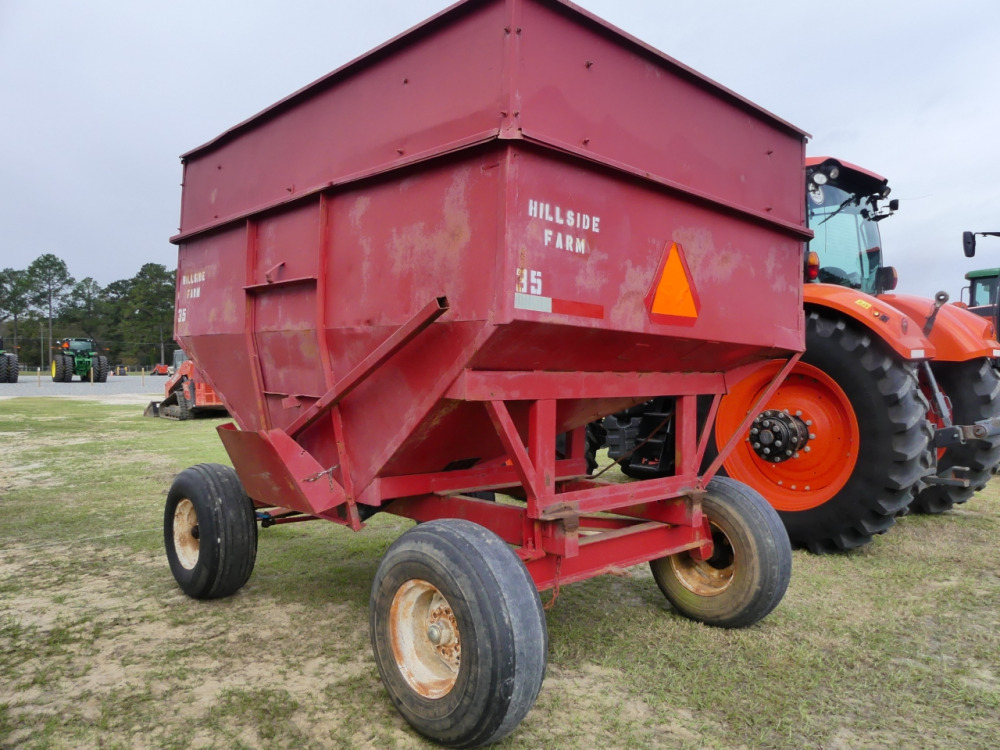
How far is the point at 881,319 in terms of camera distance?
14.6 feet

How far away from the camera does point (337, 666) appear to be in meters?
2.93

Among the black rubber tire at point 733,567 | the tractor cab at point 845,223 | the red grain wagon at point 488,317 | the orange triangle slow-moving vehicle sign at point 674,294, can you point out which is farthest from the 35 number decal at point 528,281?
the tractor cab at point 845,223

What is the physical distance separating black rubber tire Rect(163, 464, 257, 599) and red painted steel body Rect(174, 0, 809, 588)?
0.32 m

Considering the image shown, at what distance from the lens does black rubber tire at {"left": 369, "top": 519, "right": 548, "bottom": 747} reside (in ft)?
7.29

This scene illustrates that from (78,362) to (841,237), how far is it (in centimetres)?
3522

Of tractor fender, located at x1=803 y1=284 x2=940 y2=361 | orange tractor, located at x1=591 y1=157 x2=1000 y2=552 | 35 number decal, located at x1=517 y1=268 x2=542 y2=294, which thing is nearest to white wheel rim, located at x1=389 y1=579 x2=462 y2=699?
35 number decal, located at x1=517 y1=268 x2=542 y2=294

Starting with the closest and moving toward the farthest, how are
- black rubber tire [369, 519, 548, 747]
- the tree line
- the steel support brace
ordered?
black rubber tire [369, 519, 548, 747] → the steel support brace → the tree line

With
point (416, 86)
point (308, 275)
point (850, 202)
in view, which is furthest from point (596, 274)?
point (850, 202)

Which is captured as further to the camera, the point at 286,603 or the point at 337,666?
the point at 286,603

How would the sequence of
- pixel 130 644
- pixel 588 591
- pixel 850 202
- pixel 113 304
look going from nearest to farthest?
pixel 130 644
pixel 588 591
pixel 850 202
pixel 113 304

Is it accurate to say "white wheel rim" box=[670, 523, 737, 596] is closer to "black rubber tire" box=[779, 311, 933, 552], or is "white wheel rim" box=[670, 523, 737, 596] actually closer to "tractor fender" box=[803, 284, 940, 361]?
"black rubber tire" box=[779, 311, 933, 552]

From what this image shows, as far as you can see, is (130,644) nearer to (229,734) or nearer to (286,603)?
(286,603)

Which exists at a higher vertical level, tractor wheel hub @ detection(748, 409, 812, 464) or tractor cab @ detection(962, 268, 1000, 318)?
tractor cab @ detection(962, 268, 1000, 318)

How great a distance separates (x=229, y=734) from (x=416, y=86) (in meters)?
2.52
